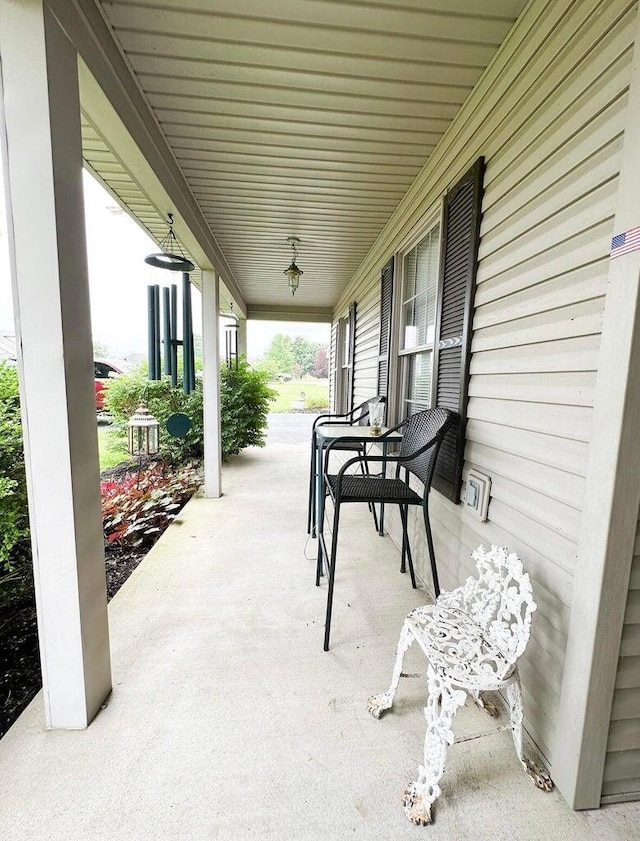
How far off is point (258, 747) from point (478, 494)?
1253 millimetres

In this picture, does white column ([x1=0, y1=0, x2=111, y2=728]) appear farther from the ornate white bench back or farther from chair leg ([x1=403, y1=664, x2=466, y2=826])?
the ornate white bench back

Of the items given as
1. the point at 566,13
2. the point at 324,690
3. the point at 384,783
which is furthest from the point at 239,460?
the point at 566,13

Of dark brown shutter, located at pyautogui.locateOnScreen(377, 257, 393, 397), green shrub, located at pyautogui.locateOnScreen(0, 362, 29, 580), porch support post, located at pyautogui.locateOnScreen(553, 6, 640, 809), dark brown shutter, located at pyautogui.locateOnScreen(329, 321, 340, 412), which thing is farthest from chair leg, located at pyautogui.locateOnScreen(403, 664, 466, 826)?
dark brown shutter, located at pyautogui.locateOnScreen(329, 321, 340, 412)

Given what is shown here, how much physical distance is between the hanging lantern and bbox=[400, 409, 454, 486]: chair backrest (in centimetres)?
317

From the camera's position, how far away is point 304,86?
1634 millimetres

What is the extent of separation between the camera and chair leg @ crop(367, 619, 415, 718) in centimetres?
123

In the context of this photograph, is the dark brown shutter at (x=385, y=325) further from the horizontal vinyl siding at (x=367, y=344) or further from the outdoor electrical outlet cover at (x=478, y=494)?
the outdoor electrical outlet cover at (x=478, y=494)

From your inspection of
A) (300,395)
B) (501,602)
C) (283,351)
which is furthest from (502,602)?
(283,351)

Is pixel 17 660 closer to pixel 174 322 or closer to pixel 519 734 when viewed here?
pixel 519 734

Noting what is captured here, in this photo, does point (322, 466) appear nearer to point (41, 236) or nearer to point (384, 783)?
point (384, 783)

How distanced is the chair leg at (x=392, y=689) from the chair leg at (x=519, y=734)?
32cm

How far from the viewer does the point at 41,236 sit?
3.37 ft

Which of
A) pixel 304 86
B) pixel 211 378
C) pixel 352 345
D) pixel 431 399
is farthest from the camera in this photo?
pixel 352 345

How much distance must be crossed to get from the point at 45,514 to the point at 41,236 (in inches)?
33.3
